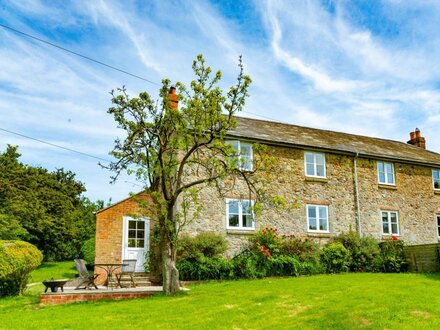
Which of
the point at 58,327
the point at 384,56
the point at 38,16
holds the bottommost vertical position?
the point at 58,327

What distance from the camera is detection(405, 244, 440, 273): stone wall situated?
17.8m

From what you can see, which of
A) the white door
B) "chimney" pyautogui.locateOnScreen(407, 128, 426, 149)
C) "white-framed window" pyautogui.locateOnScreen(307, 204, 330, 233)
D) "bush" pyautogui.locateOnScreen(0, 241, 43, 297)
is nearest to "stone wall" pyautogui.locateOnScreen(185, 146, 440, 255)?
"white-framed window" pyautogui.locateOnScreen(307, 204, 330, 233)

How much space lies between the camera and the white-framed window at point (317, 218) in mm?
20016

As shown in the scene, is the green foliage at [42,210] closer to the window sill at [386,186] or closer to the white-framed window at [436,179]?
the window sill at [386,186]

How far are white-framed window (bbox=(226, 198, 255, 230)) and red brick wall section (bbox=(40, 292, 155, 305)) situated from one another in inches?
236

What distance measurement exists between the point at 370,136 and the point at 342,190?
860cm

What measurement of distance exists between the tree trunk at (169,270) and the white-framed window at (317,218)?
884 cm

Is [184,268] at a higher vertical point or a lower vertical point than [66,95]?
lower

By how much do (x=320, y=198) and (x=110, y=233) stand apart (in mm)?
10347

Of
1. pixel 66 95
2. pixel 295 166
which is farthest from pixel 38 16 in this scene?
pixel 295 166

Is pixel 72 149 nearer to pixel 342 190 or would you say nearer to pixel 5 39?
pixel 5 39

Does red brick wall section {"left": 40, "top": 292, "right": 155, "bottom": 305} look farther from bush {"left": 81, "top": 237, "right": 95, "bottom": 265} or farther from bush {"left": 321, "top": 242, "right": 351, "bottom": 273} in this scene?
bush {"left": 81, "top": 237, "right": 95, "bottom": 265}

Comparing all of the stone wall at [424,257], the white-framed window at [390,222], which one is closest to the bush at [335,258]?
the stone wall at [424,257]

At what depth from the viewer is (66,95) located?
1408 centimetres
